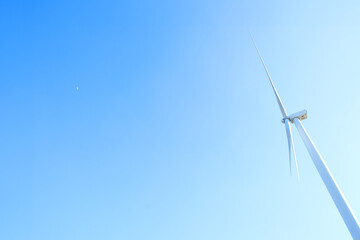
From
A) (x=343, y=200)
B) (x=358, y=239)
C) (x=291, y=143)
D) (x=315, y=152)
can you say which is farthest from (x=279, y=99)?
(x=358, y=239)

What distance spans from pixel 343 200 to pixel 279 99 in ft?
42.0

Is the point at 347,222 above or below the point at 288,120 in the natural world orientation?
below

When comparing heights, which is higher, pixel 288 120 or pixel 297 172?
pixel 288 120

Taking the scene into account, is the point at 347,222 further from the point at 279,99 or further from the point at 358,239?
the point at 279,99

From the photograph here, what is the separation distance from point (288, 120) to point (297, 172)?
4.79 metres

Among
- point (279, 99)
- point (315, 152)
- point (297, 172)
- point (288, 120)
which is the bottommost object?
point (315, 152)

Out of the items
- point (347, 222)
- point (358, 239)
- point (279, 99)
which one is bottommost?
point (358, 239)

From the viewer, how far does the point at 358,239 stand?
13414mm

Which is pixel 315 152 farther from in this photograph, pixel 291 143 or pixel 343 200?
pixel 291 143

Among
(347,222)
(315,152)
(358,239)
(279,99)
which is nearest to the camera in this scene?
(358,239)

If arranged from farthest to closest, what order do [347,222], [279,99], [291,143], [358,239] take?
[279,99], [291,143], [347,222], [358,239]

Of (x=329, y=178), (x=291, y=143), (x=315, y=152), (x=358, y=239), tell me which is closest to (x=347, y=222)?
(x=358, y=239)

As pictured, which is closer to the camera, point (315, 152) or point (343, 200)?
point (343, 200)

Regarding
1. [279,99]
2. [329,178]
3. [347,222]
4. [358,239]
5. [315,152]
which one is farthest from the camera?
[279,99]
